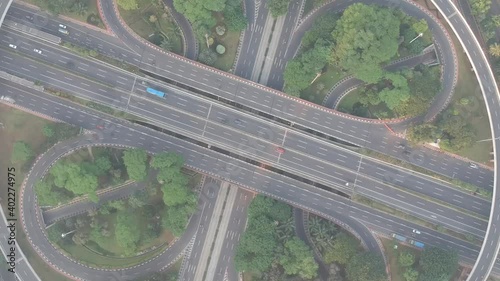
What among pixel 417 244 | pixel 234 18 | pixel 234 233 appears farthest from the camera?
pixel 234 233

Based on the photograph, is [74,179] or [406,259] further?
[406,259]

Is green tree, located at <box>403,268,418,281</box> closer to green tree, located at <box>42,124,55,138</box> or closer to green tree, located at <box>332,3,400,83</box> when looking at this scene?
green tree, located at <box>332,3,400,83</box>

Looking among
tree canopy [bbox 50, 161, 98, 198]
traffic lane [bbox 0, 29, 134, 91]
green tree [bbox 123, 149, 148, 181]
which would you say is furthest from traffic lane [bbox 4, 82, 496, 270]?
tree canopy [bbox 50, 161, 98, 198]

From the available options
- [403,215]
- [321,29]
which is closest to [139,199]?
[321,29]

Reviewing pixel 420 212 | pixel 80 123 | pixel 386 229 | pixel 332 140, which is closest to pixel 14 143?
pixel 80 123

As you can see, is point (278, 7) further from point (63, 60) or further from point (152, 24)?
point (63, 60)

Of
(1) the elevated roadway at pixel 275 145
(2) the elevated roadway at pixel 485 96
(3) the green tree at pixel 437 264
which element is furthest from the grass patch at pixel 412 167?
(3) the green tree at pixel 437 264

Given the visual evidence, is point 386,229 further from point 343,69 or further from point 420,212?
point 343,69
